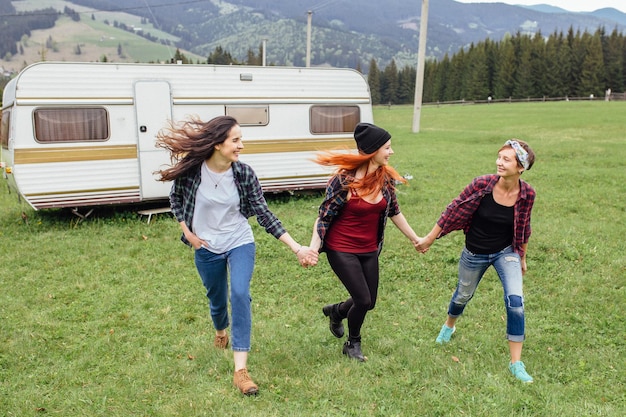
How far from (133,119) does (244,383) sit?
7532mm

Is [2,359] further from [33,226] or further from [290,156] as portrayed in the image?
[290,156]

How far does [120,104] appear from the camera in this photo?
1022 centimetres

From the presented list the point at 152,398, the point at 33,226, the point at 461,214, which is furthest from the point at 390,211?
the point at 33,226

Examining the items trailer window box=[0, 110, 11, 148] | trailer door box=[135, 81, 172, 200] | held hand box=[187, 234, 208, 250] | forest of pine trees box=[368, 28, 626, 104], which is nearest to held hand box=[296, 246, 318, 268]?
held hand box=[187, 234, 208, 250]

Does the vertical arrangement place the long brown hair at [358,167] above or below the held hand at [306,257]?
above

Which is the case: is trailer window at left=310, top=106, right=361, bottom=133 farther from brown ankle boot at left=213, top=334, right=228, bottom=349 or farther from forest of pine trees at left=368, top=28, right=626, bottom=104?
forest of pine trees at left=368, top=28, right=626, bottom=104

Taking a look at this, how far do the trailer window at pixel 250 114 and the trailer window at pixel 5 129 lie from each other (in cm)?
433

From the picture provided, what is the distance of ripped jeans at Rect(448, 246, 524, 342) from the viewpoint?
14.2 ft

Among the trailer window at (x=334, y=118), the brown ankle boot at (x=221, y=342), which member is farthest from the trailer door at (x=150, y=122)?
the brown ankle boot at (x=221, y=342)

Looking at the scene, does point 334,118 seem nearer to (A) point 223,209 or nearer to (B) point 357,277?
(B) point 357,277

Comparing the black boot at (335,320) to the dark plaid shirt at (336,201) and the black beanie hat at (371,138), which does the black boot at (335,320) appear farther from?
the black beanie hat at (371,138)

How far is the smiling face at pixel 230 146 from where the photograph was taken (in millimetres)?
4109

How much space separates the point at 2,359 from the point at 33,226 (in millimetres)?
6107

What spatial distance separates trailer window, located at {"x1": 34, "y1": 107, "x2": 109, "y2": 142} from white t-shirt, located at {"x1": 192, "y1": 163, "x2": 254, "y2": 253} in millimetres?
6805
